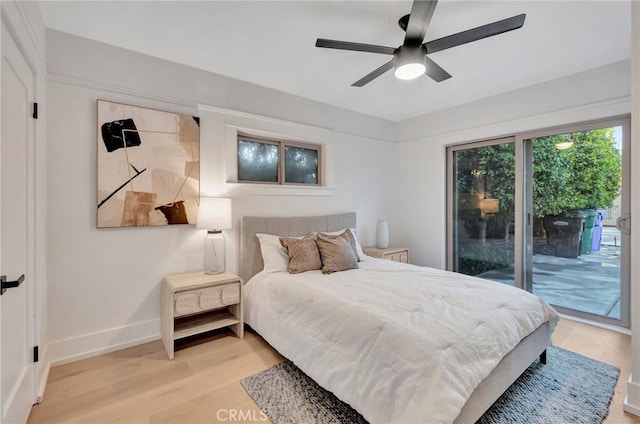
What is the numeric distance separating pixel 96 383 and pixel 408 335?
7.09 feet

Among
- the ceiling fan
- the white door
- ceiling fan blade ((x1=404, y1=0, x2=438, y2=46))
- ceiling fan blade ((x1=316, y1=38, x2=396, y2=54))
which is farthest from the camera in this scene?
ceiling fan blade ((x1=316, y1=38, x2=396, y2=54))

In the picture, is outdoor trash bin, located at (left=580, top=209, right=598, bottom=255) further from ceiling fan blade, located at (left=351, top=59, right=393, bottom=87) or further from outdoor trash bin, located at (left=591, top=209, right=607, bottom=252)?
ceiling fan blade, located at (left=351, top=59, right=393, bottom=87)

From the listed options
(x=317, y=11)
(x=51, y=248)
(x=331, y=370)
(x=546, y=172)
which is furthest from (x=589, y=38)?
(x=51, y=248)

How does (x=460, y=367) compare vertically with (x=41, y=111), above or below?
below

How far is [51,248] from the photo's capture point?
2.24 m

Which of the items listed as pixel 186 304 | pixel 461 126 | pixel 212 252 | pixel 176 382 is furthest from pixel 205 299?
pixel 461 126

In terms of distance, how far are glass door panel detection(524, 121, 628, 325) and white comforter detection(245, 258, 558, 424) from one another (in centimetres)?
149

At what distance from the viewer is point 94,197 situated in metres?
2.40

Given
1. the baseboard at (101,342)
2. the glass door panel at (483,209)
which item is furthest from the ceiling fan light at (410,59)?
the baseboard at (101,342)

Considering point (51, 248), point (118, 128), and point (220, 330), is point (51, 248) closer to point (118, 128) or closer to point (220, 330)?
point (118, 128)

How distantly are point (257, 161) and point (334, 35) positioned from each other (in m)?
1.56

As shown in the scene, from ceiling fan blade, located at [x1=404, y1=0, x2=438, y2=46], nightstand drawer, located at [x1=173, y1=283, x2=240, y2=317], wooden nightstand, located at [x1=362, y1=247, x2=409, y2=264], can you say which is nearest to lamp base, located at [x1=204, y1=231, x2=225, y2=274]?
nightstand drawer, located at [x1=173, y1=283, x2=240, y2=317]

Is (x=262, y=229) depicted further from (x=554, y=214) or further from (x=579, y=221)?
(x=579, y=221)

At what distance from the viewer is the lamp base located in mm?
2781
